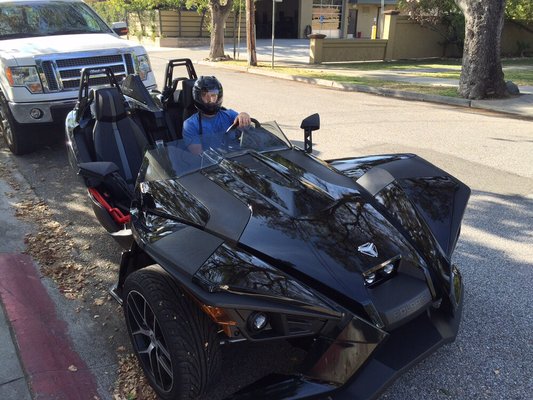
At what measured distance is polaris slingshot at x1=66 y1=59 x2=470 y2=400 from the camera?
214 cm

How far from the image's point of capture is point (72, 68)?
646cm

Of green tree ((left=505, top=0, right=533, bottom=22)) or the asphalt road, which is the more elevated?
green tree ((left=505, top=0, right=533, bottom=22))

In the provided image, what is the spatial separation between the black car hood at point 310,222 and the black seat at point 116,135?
1696mm

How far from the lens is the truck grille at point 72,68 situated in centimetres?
634

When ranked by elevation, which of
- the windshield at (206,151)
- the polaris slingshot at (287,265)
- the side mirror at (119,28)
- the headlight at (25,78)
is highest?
the side mirror at (119,28)

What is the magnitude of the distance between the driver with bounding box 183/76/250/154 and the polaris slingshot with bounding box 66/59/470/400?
17 centimetres

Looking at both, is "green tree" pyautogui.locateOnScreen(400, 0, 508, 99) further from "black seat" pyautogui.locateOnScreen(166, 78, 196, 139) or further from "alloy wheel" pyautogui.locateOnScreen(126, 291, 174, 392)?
"alloy wheel" pyautogui.locateOnScreen(126, 291, 174, 392)

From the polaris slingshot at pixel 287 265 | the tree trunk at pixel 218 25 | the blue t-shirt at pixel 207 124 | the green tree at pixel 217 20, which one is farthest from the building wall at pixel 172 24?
the polaris slingshot at pixel 287 265

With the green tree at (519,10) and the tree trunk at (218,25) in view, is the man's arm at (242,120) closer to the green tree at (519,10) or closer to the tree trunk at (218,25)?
the tree trunk at (218,25)

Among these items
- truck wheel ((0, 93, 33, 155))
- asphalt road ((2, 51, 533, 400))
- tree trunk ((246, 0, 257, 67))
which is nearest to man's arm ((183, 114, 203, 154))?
asphalt road ((2, 51, 533, 400))

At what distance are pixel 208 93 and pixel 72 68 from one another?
11.5ft

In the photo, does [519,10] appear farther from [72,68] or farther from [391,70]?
[72,68]

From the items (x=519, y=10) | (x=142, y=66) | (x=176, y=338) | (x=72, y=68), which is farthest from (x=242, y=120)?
(x=519, y=10)

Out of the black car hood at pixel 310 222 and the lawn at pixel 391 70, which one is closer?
the black car hood at pixel 310 222
